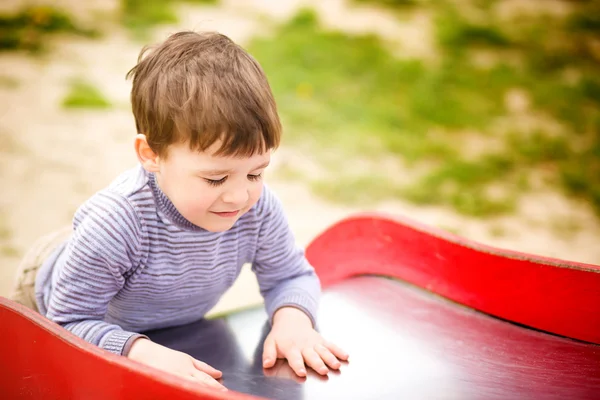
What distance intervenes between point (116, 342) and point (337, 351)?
37 cm

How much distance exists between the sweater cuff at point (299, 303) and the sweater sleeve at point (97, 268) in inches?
11.5

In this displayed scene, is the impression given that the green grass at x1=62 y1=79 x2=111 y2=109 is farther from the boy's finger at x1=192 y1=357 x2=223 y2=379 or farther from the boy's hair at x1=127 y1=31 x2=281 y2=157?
the boy's finger at x1=192 y1=357 x2=223 y2=379

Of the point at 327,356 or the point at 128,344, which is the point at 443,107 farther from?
the point at 128,344

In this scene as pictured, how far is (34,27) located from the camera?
4.01m

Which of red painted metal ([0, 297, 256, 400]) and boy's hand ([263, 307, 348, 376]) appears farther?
boy's hand ([263, 307, 348, 376])

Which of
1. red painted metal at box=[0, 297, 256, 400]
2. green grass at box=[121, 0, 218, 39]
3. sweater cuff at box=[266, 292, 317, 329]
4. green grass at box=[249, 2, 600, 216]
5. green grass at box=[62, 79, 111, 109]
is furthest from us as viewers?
green grass at box=[121, 0, 218, 39]

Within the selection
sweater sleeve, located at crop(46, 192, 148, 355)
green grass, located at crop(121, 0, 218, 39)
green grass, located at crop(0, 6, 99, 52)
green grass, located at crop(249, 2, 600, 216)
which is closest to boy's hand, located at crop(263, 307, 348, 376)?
sweater sleeve, located at crop(46, 192, 148, 355)

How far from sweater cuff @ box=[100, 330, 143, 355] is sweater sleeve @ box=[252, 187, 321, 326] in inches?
12.1

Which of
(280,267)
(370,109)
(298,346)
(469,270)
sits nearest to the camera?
(298,346)

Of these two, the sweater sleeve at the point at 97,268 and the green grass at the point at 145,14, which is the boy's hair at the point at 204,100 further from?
the green grass at the point at 145,14

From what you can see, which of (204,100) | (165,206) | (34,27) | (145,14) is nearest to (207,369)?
(165,206)

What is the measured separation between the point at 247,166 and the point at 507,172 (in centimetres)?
236

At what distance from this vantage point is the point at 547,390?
1.06 m

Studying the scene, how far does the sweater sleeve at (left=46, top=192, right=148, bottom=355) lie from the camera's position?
1.03 m
